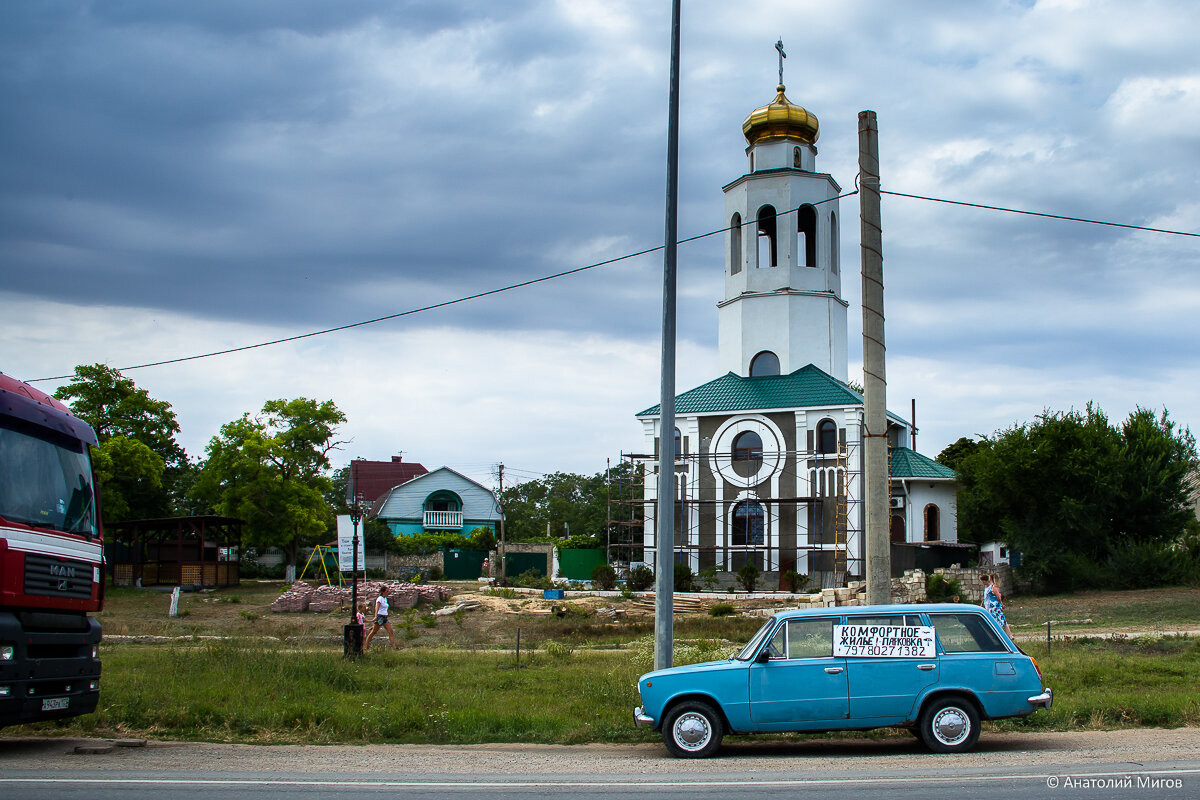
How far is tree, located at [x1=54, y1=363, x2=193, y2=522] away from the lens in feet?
146

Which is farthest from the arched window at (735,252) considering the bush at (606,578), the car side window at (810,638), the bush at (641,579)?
the car side window at (810,638)

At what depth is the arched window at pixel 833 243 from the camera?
45438 millimetres

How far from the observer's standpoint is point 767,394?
140ft

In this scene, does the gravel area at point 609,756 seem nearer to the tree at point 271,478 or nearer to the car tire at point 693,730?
the car tire at point 693,730

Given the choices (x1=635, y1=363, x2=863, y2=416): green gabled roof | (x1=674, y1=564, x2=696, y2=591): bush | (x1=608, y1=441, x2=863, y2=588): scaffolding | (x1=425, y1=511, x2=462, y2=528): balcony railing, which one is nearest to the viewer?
(x1=674, y1=564, x2=696, y2=591): bush

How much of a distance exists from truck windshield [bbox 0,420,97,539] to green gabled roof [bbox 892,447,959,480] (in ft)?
126

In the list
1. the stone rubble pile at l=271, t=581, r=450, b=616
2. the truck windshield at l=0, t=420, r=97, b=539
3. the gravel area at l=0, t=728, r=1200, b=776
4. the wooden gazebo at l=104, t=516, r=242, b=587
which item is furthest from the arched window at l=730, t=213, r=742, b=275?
the truck windshield at l=0, t=420, r=97, b=539

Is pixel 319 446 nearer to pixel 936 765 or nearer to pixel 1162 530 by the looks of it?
pixel 1162 530

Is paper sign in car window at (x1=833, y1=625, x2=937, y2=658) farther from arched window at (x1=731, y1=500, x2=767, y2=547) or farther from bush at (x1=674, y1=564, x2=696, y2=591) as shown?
arched window at (x1=731, y1=500, x2=767, y2=547)

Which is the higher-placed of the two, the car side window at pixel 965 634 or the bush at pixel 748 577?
the car side window at pixel 965 634

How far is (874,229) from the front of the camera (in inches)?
525

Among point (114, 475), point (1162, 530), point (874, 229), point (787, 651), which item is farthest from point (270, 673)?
point (1162, 530)

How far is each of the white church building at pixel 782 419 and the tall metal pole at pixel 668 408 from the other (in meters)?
27.4

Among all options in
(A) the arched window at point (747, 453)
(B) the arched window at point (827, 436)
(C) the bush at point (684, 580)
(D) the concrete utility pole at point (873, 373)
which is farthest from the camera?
(A) the arched window at point (747, 453)
